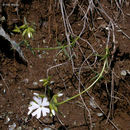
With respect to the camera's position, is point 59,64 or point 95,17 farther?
point 95,17

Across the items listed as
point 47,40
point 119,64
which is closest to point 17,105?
point 47,40

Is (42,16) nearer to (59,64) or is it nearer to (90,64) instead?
(59,64)

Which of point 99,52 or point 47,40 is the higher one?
point 47,40

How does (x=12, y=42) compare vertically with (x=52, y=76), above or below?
above

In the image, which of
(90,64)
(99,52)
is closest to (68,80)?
(90,64)

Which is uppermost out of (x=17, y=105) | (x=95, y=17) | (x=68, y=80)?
(x=95, y=17)

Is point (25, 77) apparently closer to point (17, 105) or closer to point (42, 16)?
point (17, 105)
